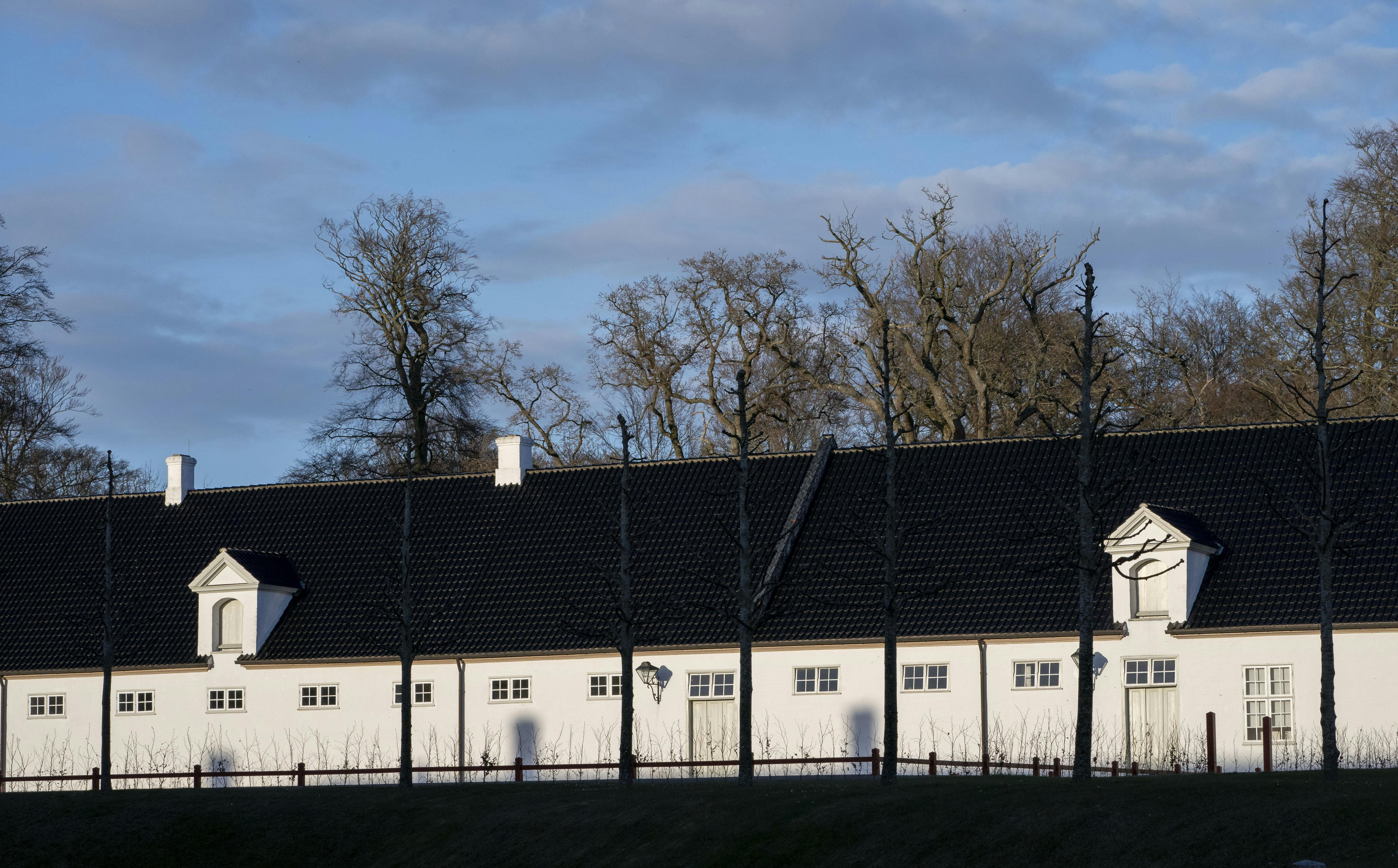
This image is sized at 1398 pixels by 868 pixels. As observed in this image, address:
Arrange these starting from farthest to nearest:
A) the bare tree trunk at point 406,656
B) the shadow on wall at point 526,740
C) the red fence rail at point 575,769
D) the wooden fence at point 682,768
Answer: the shadow on wall at point 526,740, the bare tree trunk at point 406,656, the red fence rail at point 575,769, the wooden fence at point 682,768

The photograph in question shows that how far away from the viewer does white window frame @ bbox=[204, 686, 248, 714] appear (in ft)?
129

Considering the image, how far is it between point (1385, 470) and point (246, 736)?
80.2 ft

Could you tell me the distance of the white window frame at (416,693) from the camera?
125 feet

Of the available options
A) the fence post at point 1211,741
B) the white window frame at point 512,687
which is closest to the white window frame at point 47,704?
the white window frame at point 512,687

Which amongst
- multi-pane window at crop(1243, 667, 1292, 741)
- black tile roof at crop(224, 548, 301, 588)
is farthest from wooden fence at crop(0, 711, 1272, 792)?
black tile roof at crop(224, 548, 301, 588)

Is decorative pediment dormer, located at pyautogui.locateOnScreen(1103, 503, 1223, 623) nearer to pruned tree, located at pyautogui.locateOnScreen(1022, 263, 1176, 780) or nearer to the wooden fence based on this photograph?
pruned tree, located at pyautogui.locateOnScreen(1022, 263, 1176, 780)

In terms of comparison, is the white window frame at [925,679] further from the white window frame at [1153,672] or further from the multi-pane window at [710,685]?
the multi-pane window at [710,685]

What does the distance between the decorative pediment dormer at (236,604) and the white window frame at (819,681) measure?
480 inches

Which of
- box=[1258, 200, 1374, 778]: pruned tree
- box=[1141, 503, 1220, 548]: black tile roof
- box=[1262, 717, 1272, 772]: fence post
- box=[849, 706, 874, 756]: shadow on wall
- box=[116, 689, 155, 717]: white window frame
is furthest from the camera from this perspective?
box=[116, 689, 155, 717]: white window frame

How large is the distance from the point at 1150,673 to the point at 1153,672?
0.04 metres

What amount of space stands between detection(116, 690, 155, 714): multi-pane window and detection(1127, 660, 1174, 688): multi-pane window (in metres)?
21.2

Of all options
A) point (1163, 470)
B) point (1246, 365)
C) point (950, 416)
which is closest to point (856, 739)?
point (1163, 470)

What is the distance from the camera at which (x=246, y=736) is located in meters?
39.2

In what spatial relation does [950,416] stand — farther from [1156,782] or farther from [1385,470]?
[1156,782]
